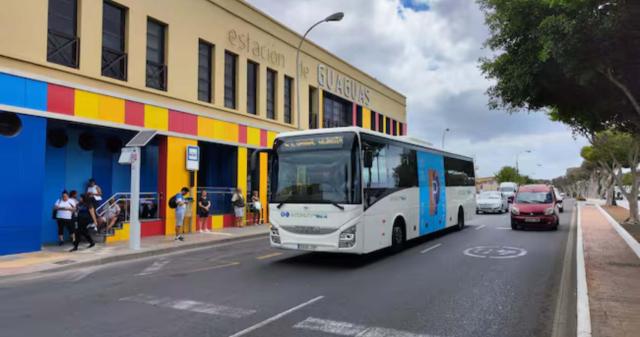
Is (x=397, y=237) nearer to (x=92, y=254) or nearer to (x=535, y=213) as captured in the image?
(x=92, y=254)

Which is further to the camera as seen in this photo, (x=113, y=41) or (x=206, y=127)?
(x=206, y=127)

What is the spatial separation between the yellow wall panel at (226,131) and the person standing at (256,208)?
278 cm

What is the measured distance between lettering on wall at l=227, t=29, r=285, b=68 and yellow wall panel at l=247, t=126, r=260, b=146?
12.0ft

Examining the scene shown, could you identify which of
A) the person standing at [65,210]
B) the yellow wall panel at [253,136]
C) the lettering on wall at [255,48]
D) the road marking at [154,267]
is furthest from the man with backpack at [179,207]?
the lettering on wall at [255,48]

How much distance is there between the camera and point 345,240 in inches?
391

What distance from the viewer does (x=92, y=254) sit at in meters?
12.1

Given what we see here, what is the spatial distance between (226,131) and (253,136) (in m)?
1.91

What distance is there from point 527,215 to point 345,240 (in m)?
11.1

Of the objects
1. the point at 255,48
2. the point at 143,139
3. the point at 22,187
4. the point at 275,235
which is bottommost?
the point at 275,235

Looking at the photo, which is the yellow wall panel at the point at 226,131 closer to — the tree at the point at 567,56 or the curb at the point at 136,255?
the curb at the point at 136,255

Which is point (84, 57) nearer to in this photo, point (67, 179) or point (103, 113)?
point (103, 113)

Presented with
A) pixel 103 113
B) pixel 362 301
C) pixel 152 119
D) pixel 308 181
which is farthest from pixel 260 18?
pixel 362 301

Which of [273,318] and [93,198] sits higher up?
[93,198]

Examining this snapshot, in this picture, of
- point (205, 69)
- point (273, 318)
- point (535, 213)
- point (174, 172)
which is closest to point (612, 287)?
point (273, 318)
